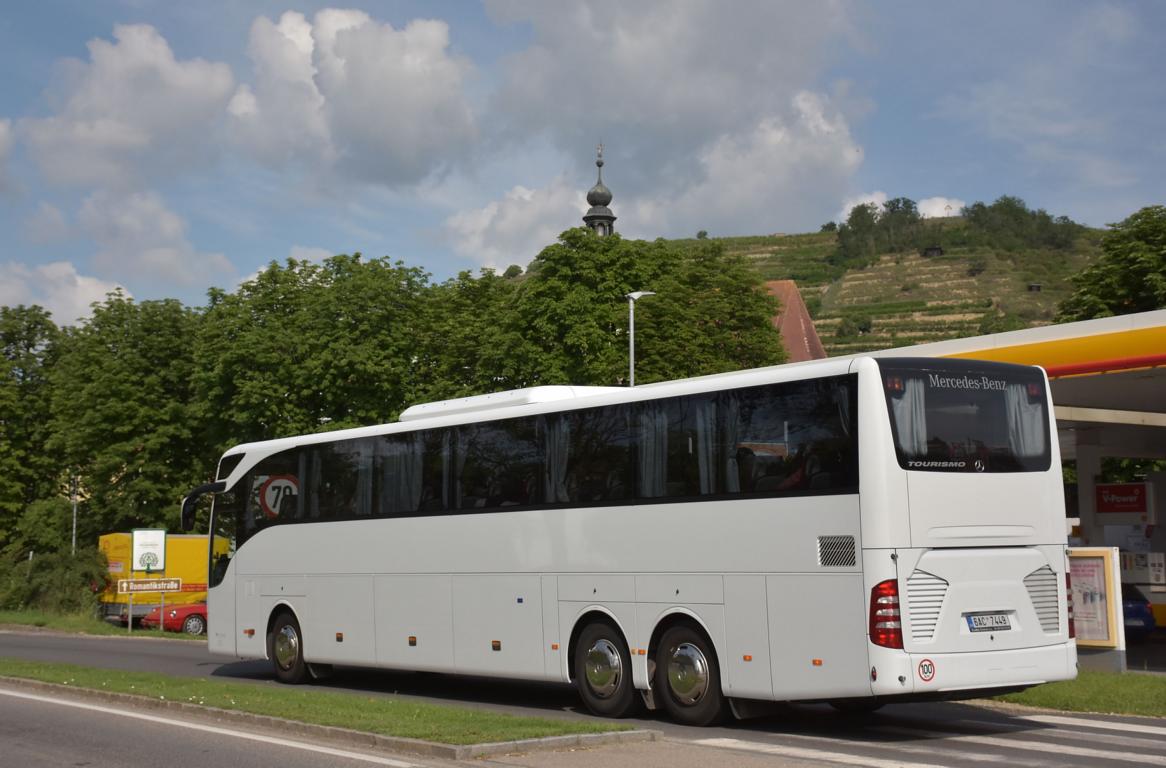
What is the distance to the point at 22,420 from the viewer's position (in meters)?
61.7

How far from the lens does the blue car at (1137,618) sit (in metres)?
27.4

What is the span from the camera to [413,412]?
18.3 metres

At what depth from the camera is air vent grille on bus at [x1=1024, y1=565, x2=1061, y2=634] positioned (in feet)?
41.3

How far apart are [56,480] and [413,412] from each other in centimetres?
4945

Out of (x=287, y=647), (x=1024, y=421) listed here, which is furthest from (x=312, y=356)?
(x=1024, y=421)

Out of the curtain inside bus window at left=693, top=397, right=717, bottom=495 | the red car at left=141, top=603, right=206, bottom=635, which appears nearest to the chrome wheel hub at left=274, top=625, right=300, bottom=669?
the curtain inside bus window at left=693, top=397, right=717, bottom=495

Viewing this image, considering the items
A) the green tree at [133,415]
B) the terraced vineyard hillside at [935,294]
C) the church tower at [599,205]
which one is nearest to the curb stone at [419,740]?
the green tree at [133,415]

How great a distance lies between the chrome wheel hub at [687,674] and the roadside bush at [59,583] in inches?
1429

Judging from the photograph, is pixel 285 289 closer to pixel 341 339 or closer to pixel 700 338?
pixel 341 339

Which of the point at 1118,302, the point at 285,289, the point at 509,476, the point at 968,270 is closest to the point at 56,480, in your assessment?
the point at 285,289

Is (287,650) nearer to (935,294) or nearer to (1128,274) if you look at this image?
(1128,274)

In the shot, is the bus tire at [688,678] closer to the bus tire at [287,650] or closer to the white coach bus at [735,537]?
the white coach bus at [735,537]

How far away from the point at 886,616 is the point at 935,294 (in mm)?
166039

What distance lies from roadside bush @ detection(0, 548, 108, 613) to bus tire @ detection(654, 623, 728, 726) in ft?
119
